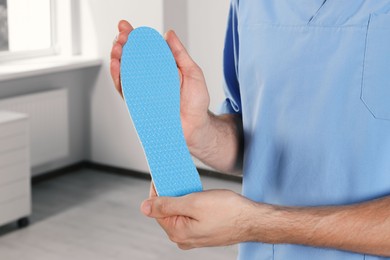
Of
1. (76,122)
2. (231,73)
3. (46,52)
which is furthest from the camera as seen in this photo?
(76,122)

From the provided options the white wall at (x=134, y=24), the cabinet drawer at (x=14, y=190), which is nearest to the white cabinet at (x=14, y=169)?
the cabinet drawer at (x=14, y=190)

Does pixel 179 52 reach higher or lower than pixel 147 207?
higher

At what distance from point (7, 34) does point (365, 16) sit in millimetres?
3886

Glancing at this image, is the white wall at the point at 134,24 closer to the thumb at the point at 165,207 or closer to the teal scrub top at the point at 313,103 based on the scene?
the teal scrub top at the point at 313,103

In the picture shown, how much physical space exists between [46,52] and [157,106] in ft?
13.0

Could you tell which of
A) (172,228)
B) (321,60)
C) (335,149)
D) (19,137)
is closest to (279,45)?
(321,60)

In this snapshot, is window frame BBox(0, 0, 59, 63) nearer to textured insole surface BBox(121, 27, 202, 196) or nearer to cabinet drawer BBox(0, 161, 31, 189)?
cabinet drawer BBox(0, 161, 31, 189)

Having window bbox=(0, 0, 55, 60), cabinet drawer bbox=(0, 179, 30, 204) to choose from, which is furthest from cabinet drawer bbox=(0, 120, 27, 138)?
window bbox=(0, 0, 55, 60)

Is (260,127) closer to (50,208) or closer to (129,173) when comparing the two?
(50,208)

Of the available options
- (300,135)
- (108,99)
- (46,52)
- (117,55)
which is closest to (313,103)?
(300,135)

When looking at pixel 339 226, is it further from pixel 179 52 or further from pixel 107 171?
pixel 107 171

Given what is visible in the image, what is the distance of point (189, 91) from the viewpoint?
112 centimetres

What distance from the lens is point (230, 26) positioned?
4.13 feet

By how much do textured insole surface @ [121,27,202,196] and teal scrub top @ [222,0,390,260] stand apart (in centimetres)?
15
